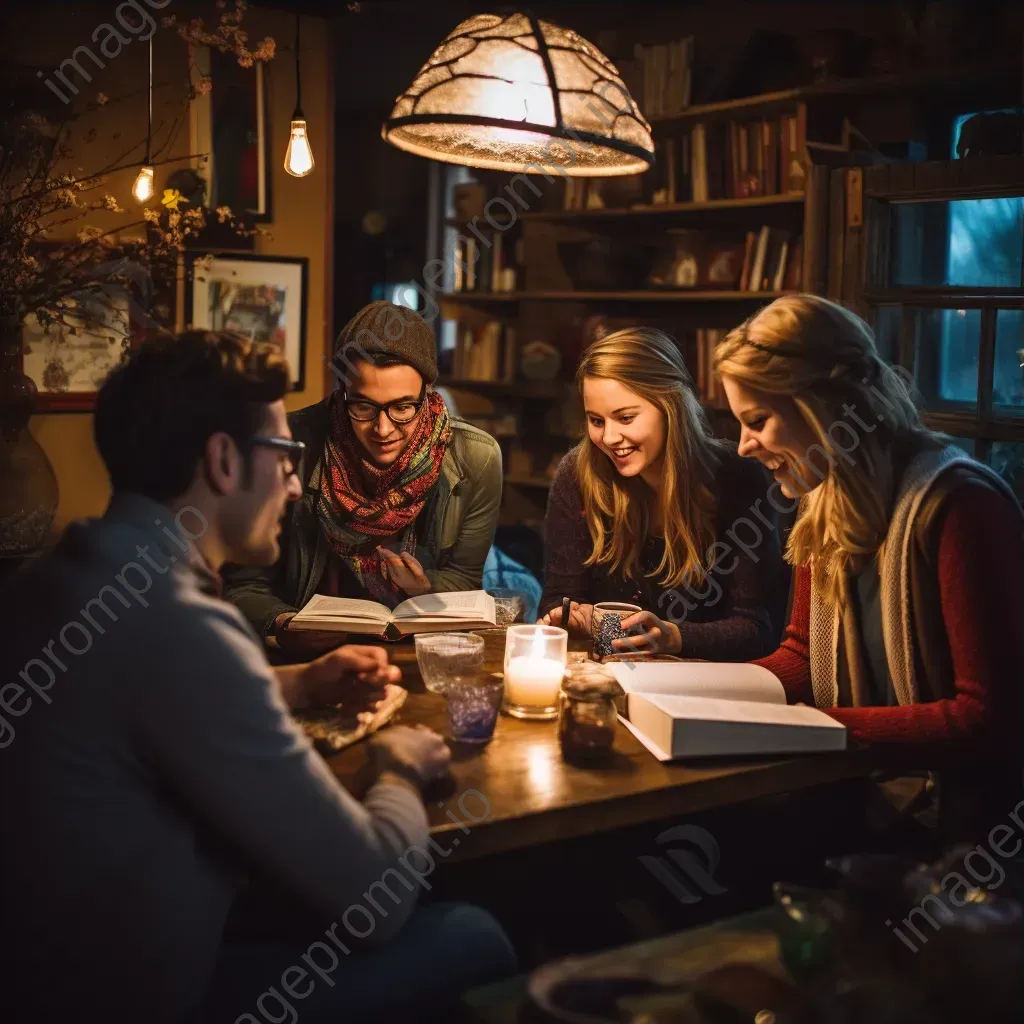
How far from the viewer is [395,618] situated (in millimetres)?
2074

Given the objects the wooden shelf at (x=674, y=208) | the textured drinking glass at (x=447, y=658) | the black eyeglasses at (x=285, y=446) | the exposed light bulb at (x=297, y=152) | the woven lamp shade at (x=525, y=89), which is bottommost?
the textured drinking glass at (x=447, y=658)

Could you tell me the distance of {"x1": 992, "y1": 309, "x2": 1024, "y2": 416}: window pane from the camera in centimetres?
285

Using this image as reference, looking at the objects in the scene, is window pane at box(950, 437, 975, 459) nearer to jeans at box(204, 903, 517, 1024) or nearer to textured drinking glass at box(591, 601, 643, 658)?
textured drinking glass at box(591, 601, 643, 658)

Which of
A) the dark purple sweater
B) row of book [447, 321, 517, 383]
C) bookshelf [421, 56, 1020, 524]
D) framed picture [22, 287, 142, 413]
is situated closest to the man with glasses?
the dark purple sweater

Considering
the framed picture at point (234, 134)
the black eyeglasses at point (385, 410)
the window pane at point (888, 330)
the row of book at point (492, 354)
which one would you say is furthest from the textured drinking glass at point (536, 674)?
the row of book at point (492, 354)

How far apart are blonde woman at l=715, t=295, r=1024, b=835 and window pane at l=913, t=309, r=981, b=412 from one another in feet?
3.88

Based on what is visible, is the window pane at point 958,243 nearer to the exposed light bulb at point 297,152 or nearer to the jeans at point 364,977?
the exposed light bulb at point 297,152

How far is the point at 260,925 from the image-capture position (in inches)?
65.1

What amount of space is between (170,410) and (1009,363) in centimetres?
234

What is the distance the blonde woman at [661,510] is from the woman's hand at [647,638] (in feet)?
0.90

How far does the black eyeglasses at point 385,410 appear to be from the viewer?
2686 mm

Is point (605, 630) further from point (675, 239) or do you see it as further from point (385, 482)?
point (675, 239)

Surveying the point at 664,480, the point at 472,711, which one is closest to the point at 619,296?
the point at 664,480

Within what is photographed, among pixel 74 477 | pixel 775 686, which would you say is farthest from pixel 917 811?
pixel 74 477
